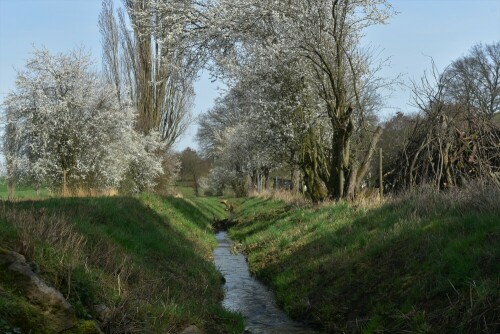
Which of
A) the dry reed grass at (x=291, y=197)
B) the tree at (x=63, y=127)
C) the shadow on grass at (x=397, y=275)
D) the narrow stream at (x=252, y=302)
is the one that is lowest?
the narrow stream at (x=252, y=302)

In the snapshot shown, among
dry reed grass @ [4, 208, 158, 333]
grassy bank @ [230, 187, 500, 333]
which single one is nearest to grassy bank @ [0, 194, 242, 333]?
dry reed grass @ [4, 208, 158, 333]

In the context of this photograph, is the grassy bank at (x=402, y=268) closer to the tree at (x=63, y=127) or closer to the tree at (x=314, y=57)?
the tree at (x=314, y=57)

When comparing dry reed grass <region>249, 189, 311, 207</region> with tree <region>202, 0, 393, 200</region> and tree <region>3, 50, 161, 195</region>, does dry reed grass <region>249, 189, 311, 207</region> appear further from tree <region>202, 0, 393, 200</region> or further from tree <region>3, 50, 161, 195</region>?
tree <region>3, 50, 161, 195</region>

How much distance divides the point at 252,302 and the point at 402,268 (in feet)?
12.4

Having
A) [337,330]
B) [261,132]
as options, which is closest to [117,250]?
[337,330]

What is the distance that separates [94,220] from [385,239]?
612cm

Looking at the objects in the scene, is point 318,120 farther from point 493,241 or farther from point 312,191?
point 493,241

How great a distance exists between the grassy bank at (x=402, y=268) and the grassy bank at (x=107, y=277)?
69.3 inches

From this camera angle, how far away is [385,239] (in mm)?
9727

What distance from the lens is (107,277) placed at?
704 centimetres

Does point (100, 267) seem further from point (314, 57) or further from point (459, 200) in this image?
point (314, 57)

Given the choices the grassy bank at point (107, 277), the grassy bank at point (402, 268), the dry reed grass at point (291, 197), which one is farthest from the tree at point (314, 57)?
the grassy bank at point (107, 277)

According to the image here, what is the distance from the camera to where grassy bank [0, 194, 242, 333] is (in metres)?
5.84

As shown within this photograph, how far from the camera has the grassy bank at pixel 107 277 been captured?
5840 millimetres
